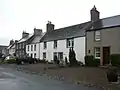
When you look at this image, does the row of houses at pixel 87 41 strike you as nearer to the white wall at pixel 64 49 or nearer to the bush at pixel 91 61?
the white wall at pixel 64 49

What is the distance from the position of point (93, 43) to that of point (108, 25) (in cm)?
377

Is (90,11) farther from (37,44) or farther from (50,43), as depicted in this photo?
(37,44)

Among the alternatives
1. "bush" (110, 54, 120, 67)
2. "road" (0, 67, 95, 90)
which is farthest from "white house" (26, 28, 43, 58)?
"road" (0, 67, 95, 90)

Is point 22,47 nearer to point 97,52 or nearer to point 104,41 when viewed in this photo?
point 97,52

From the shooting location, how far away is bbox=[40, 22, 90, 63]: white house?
3606 cm

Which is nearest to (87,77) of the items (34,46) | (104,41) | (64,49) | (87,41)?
(104,41)

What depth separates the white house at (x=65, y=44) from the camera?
36.1m

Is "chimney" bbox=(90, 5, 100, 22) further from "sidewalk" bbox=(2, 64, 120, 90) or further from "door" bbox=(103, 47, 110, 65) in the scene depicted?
"sidewalk" bbox=(2, 64, 120, 90)

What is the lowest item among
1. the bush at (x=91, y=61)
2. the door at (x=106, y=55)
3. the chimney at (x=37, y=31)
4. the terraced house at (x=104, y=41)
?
the bush at (x=91, y=61)

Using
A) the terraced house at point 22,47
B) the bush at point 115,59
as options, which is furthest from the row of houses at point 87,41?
the terraced house at point 22,47

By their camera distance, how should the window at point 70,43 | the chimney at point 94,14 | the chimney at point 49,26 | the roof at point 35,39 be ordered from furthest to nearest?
the chimney at point 49,26, the roof at point 35,39, the window at point 70,43, the chimney at point 94,14

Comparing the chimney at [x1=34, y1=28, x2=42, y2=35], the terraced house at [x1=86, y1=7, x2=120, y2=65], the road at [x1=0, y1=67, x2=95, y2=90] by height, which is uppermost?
the chimney at [x1=34, y1=28, x2=42, y2=35]

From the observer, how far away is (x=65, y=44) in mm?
40281

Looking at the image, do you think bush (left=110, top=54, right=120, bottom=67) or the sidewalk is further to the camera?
bush (left=110, top=54, right=120, bottom=67)
